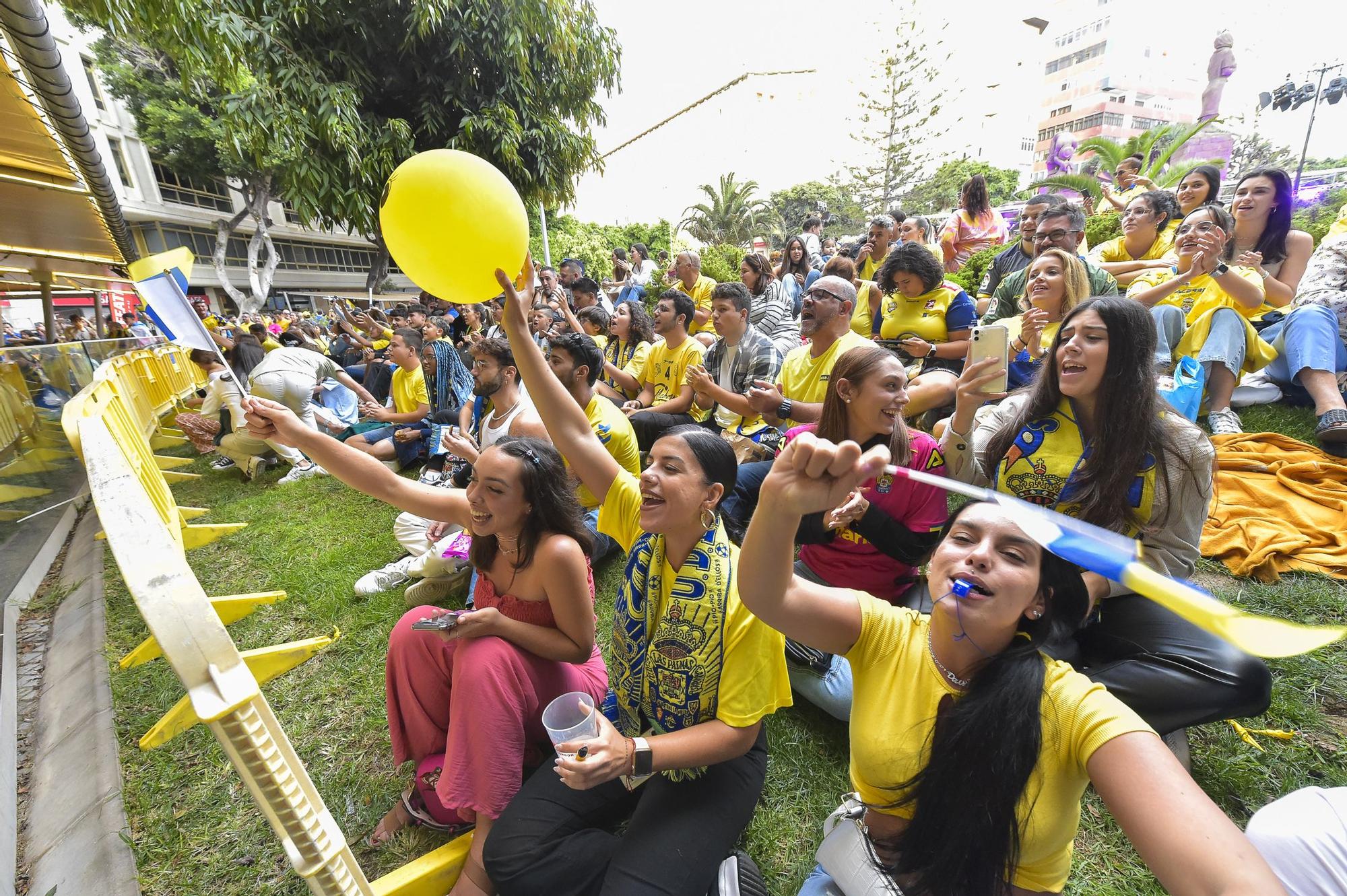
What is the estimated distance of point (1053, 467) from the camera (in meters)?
2.34

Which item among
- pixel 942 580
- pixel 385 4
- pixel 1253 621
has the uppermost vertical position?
pixel 385 4

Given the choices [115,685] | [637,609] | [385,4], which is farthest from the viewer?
[385,4]

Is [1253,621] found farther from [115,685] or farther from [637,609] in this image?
[115,685]

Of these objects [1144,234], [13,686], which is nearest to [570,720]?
[13,686]

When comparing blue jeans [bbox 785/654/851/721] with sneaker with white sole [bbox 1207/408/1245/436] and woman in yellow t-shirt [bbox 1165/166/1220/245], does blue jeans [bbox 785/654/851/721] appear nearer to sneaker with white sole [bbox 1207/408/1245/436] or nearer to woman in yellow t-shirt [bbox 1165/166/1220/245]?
sneaker with white sole [bbox 1207/408/1245/436]

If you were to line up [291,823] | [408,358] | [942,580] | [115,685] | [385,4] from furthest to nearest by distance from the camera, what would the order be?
[385,4] → [408,358] → [115,685] → [942,580] → [291,823]

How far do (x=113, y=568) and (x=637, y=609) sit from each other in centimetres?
524

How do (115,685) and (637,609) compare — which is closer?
(637,609)

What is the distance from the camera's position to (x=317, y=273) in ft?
119

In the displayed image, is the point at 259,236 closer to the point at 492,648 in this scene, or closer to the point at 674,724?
the point at 492,648

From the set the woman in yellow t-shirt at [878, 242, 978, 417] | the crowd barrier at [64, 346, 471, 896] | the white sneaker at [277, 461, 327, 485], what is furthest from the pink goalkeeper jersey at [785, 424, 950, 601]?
the white sneaker at [277, 461, 327, 485]

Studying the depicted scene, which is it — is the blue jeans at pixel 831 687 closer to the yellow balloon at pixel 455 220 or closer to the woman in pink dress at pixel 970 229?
the yellow balloon at pixel 455 220

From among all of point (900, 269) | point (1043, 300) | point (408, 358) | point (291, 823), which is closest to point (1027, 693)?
point (291, 823)

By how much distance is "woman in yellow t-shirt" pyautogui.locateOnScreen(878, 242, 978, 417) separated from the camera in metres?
4.27
